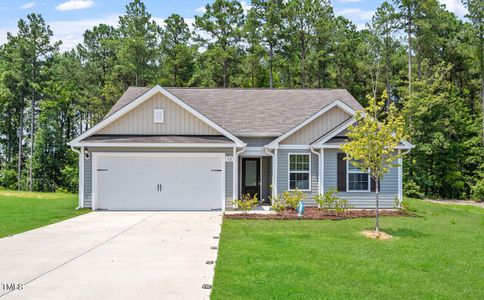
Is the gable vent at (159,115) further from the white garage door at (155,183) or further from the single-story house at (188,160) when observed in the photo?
the white garage door at (155,183)

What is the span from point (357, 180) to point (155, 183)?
779cm

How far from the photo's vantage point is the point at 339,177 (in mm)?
16297

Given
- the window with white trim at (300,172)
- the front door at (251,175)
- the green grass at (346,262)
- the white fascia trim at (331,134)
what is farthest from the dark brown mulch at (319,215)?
the front door at (251,175)

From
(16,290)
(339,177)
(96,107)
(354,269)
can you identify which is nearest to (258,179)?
(339,177)

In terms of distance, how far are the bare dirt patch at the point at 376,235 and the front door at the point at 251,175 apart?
763cm

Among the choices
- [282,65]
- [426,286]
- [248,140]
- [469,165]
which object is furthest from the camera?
[282,65]

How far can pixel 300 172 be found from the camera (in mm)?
16672

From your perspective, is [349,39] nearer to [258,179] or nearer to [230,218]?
[258,179]

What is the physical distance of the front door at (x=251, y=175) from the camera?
61.2ft

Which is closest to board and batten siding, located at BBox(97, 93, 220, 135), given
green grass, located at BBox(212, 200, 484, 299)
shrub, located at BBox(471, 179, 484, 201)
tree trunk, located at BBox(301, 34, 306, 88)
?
green grass, located at BBox(212, 200, 484, 299)

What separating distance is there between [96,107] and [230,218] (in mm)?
28225

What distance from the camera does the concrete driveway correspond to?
6266mm

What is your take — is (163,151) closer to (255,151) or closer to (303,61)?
(255,151)

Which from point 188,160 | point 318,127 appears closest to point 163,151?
point 188,160
